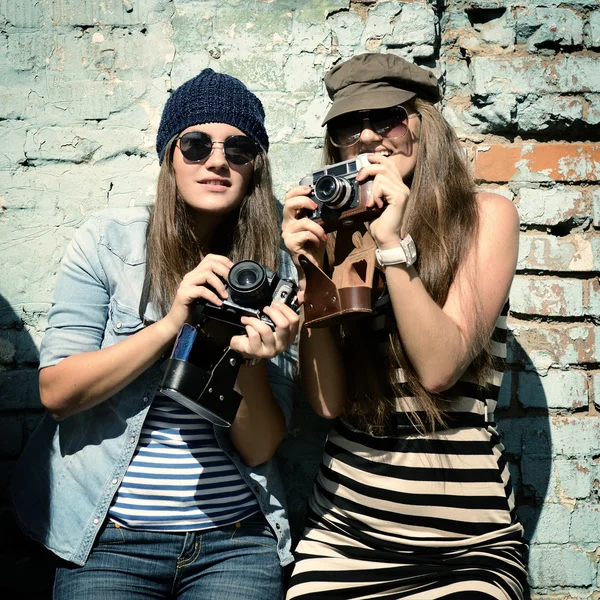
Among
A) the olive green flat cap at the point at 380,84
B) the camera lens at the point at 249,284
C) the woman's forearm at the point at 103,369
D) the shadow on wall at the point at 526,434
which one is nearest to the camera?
the camera lens at the point at 249,284

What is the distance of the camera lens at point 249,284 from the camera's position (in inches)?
58.9

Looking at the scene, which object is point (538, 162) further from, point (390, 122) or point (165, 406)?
point (165, 406)

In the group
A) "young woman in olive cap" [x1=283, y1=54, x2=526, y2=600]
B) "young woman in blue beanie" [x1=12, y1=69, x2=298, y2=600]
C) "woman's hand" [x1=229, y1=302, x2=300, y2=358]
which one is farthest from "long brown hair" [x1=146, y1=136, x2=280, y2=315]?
"woman's hand" [x1=229, y1=302, x2=300, y2=358]

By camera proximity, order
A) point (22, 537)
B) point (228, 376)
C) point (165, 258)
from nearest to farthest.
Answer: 1. point (228, 376)
2. point (165, 258)
3. point (22, 537)

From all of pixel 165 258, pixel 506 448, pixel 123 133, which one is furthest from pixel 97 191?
pixel 506 448

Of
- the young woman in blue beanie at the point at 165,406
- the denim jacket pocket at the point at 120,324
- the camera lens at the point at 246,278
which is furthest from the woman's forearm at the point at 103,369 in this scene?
the camera lens at the point at 246,278

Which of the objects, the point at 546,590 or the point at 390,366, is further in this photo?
the point at 546,590

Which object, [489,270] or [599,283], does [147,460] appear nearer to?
[489,270]

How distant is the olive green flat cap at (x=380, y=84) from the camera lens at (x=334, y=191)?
25cm

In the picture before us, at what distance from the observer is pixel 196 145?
176 centimetres

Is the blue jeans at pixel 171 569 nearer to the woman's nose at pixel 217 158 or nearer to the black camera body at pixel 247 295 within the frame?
the black camera body at pixel 247 295

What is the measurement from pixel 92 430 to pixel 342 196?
869 mm

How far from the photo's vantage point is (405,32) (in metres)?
2.09

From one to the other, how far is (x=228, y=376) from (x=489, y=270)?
26.3 inches
